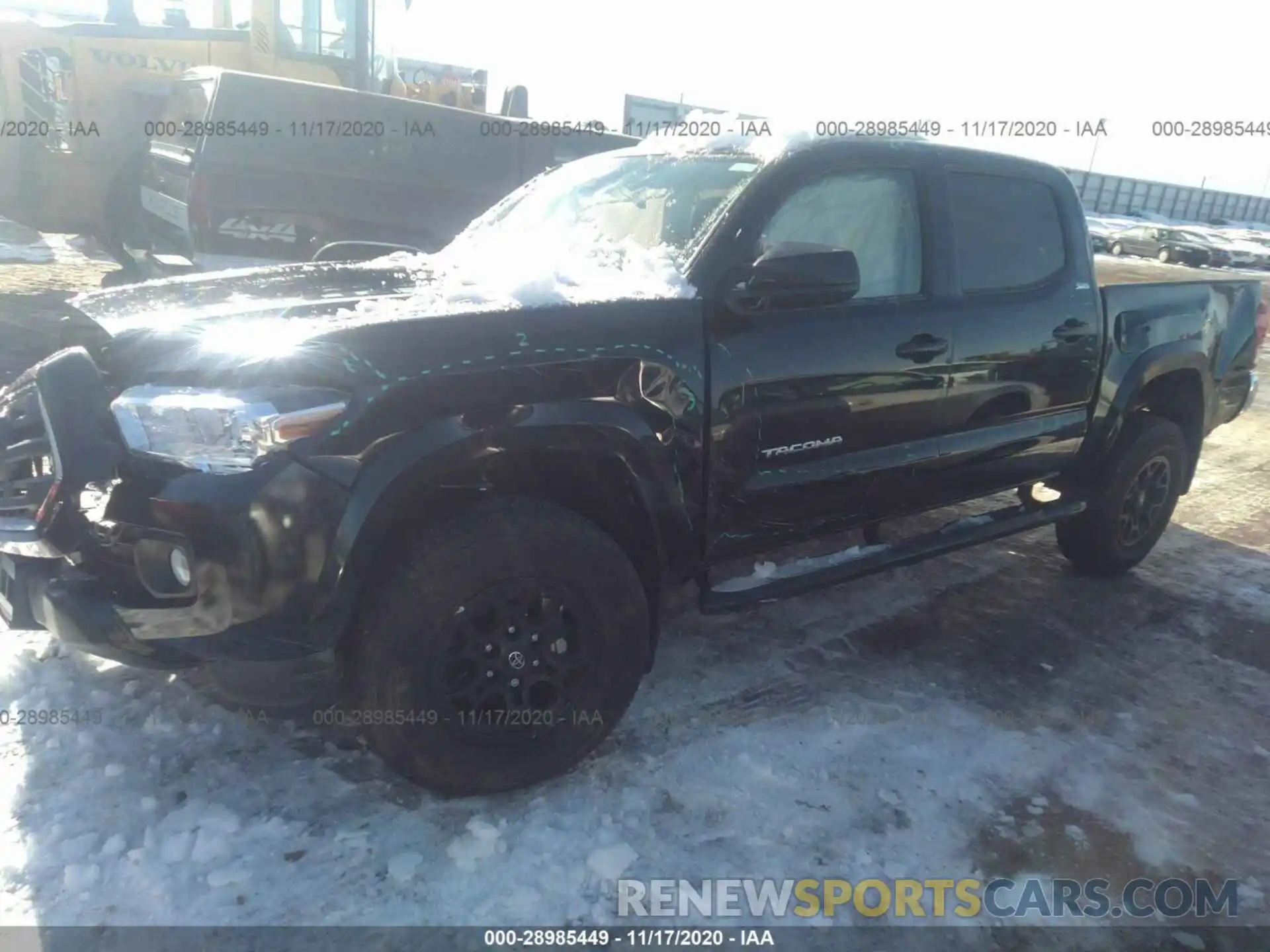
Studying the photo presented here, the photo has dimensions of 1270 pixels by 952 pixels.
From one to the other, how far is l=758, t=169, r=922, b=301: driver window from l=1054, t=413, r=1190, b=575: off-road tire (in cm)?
166

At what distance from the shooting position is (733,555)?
309 centimetres

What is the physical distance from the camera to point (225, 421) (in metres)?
2.16

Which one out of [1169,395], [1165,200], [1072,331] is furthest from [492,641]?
[1165,200]

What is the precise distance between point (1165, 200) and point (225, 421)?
50968 millimetres

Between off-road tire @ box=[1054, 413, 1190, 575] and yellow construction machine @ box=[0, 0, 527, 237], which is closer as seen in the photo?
off-road tire @ box=[1054, 413, 1190, 575]

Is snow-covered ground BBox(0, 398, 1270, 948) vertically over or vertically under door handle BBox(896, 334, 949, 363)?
under

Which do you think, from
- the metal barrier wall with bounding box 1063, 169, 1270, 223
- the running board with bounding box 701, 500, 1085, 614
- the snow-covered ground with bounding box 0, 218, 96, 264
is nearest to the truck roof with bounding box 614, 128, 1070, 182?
the running board with bounding box 701, 500, 1085, 614

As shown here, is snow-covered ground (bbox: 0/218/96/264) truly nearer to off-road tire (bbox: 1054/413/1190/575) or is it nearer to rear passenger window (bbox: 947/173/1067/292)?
rear passenger window (bbox: 947/173/1067/292)

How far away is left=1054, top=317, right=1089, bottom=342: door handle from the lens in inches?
150

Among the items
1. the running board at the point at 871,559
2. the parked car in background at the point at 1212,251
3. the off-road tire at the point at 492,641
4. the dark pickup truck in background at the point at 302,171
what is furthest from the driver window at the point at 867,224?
the parked car in background at the point at 1212,251

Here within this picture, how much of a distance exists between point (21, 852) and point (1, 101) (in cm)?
1033

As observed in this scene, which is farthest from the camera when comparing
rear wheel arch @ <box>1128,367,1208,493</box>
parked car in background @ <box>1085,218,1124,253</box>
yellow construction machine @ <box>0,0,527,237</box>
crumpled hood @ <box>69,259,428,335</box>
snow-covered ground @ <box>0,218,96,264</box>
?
parked car in background @ <box>1085,218,1124,253</box>

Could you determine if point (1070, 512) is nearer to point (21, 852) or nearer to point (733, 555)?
point (733, 555)

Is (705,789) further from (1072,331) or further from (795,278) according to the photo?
(1072,331)
